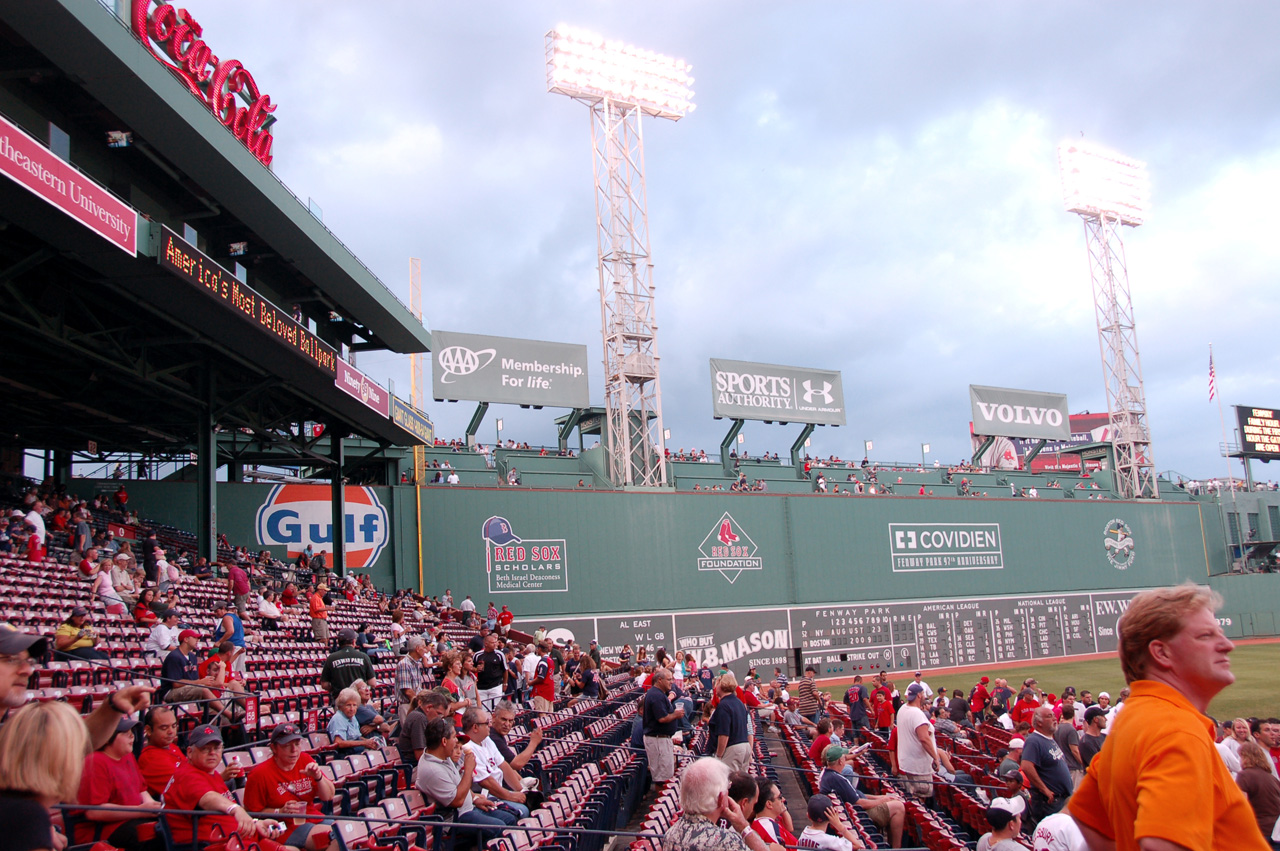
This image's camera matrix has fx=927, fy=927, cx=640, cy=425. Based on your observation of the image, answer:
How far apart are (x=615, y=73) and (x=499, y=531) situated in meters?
17.6

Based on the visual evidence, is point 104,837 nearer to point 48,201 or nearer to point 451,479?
point 48,201

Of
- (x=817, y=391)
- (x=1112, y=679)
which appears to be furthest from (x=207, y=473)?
(x=1112, y=679)

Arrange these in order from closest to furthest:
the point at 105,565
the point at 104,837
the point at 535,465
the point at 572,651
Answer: the point at 104,837 → the point at 105,565 → the point at 572,651 → the point at 535,465

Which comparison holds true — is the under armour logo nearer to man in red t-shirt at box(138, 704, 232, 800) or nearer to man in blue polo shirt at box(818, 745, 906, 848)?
man in blue polo shirt at box(818, 745, 906, 848)

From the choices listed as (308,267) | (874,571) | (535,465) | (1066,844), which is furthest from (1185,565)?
(1066,844)

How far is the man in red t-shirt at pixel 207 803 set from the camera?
196 inches

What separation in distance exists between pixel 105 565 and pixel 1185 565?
43.2 m

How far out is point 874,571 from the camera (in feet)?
111

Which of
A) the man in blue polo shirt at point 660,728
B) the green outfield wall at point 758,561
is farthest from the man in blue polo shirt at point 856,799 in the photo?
the green outfield wall at point 758,561

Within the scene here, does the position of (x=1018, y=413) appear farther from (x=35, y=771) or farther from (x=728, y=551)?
(x=35, y=771)

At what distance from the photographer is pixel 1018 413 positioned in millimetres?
45500

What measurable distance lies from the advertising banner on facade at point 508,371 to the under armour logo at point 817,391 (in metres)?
9.71

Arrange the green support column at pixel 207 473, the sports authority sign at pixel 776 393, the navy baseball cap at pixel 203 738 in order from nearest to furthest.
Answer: the navy baseball cap at pixel 203 738 < the green support column at pixel 207 473 < the sports authority sign at pixel 776 393

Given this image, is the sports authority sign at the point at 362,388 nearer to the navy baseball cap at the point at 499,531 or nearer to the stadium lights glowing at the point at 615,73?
the navy baseball cap at the point at 499,531
